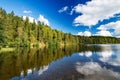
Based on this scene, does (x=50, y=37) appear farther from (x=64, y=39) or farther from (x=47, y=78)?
(x=47, y=78)

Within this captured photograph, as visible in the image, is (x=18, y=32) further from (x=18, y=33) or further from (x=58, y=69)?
(x=58, y=69)

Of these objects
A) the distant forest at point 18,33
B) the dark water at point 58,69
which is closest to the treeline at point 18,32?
the distant forest at point 18,33

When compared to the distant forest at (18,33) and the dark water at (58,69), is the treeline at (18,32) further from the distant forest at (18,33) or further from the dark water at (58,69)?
the dark water at (58,69)

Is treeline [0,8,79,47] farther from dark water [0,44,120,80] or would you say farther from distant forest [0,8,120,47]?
dark water [0,44,120,80]

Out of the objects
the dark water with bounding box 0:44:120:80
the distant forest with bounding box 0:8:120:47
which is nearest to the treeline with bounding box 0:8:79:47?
the distant forest with bounding box 0:8:120:47

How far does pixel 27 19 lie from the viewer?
108500 mm

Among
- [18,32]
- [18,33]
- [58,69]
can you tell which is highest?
[18,32]

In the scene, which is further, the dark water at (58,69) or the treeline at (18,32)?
the treeline at (18,32)

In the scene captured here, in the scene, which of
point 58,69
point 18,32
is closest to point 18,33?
point 18,32

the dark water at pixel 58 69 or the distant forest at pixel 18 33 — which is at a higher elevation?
the distant forest at pixel 18 33

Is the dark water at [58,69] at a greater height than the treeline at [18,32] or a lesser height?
lesser

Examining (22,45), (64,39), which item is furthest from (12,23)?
(64,39)

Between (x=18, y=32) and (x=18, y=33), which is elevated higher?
(x=18, y=32)

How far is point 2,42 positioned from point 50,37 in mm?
67177
